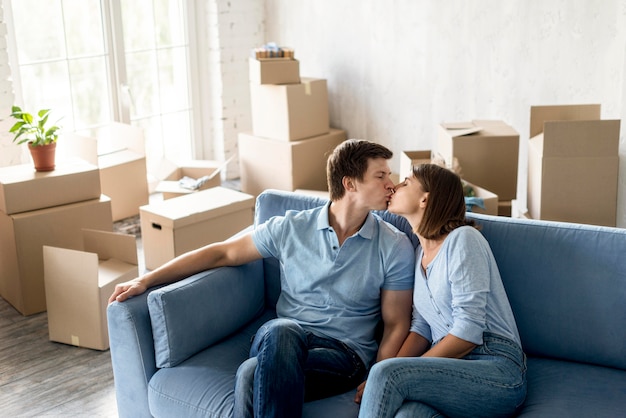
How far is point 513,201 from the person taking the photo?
11.5 ft

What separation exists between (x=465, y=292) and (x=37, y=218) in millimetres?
2172

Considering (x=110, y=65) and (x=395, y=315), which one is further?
(x=110, y=65)

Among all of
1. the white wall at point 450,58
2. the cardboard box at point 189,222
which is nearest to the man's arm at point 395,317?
the white wall at point 450,58

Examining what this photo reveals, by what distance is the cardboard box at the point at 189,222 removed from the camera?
12.1 feet

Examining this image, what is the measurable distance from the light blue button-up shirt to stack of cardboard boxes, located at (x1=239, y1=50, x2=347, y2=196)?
2439 millimetres

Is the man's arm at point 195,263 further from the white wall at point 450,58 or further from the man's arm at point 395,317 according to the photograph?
the white wall at point 450,58

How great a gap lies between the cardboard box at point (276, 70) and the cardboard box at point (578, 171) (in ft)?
6.23

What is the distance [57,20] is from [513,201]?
2913mm

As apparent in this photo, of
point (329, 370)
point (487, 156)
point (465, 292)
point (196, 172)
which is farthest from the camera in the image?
point (196, 172)

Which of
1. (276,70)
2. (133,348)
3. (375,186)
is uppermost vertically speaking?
(276,70)

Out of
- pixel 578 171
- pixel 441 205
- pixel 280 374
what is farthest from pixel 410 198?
pixel 578 171

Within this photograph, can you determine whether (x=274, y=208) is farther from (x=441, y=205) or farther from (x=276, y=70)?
(x=276, y=70)

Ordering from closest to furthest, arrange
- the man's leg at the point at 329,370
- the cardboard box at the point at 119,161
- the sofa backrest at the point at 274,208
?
the man's leg at the point at 329,370
the sofa backrest at the point at 274,208
the cardboard box at the point at 119,161

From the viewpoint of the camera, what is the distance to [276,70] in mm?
4508
